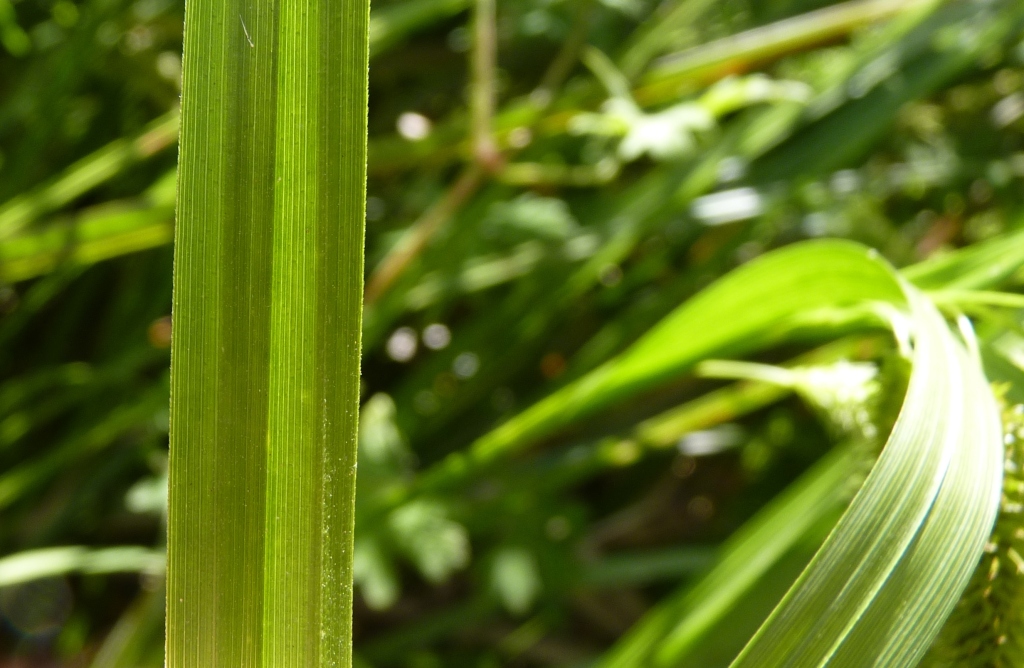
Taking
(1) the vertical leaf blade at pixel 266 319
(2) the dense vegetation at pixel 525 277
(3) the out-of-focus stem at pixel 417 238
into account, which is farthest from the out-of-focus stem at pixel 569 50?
(1) the vertical leaf blade at pixel 266 319

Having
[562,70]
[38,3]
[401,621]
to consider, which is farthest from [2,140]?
[401,621]

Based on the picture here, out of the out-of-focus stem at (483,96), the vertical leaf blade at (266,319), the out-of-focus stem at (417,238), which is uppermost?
the out-of-focus stem at (483,96)

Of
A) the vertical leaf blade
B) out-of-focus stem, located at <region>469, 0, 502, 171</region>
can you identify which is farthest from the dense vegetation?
the vertical leaf blade

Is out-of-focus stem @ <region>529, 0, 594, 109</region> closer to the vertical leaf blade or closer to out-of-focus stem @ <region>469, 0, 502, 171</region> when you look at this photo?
out-of-focus stem @ <region>469, 0, 502, 171</region>

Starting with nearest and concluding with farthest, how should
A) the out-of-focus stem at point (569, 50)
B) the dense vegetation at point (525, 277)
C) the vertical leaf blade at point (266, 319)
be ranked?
the vertical leaf blade at point (266, 319) → the dense vegetation at point (525, 277) → the out-of-focus stem at point (569, 50)

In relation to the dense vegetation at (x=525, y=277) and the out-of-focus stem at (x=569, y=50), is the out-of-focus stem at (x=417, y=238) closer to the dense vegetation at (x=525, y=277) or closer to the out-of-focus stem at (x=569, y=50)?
the dense vegetation at (x=525, y=277)

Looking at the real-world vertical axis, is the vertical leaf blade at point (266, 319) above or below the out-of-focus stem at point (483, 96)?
below

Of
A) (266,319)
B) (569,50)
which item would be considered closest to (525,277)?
(569,50)

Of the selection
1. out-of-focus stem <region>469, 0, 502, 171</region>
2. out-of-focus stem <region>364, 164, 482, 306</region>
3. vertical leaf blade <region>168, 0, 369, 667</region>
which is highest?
out-of-focus stem <region>469, 0, 502, 171</region>

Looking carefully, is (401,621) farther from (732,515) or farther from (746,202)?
(746,202)
